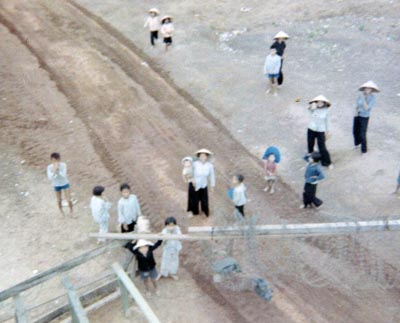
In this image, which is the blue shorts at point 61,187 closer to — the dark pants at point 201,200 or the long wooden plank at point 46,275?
the dark pants at point 201,200

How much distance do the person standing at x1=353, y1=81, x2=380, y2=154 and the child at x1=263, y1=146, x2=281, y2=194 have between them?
2002 millimetres

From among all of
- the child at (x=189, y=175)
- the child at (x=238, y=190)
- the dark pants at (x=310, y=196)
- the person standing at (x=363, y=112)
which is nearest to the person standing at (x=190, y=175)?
the child at (x=189, y=175)

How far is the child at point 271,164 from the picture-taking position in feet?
31.7

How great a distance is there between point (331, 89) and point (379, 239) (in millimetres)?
5129

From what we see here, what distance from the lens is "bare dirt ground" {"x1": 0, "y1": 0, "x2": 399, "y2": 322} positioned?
7949mm

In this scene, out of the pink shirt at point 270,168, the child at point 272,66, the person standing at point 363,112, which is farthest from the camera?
the child at point 272,66

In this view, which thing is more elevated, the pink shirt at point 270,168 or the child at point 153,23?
the child at point 153,23

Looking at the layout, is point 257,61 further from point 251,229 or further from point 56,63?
point 251,229

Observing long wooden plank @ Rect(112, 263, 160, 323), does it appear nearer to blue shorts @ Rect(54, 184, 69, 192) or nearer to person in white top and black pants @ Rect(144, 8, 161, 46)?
blue shorts @ Rect(54, 184, 69, 192)

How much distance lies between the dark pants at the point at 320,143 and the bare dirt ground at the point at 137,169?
0.93 meters

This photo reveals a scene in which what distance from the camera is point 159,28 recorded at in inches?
604

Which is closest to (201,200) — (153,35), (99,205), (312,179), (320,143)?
(99,205)

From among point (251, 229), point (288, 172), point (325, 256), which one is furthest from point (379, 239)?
point (251, 229)

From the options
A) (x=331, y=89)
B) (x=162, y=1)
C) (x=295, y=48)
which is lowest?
(x=331, y=89)
